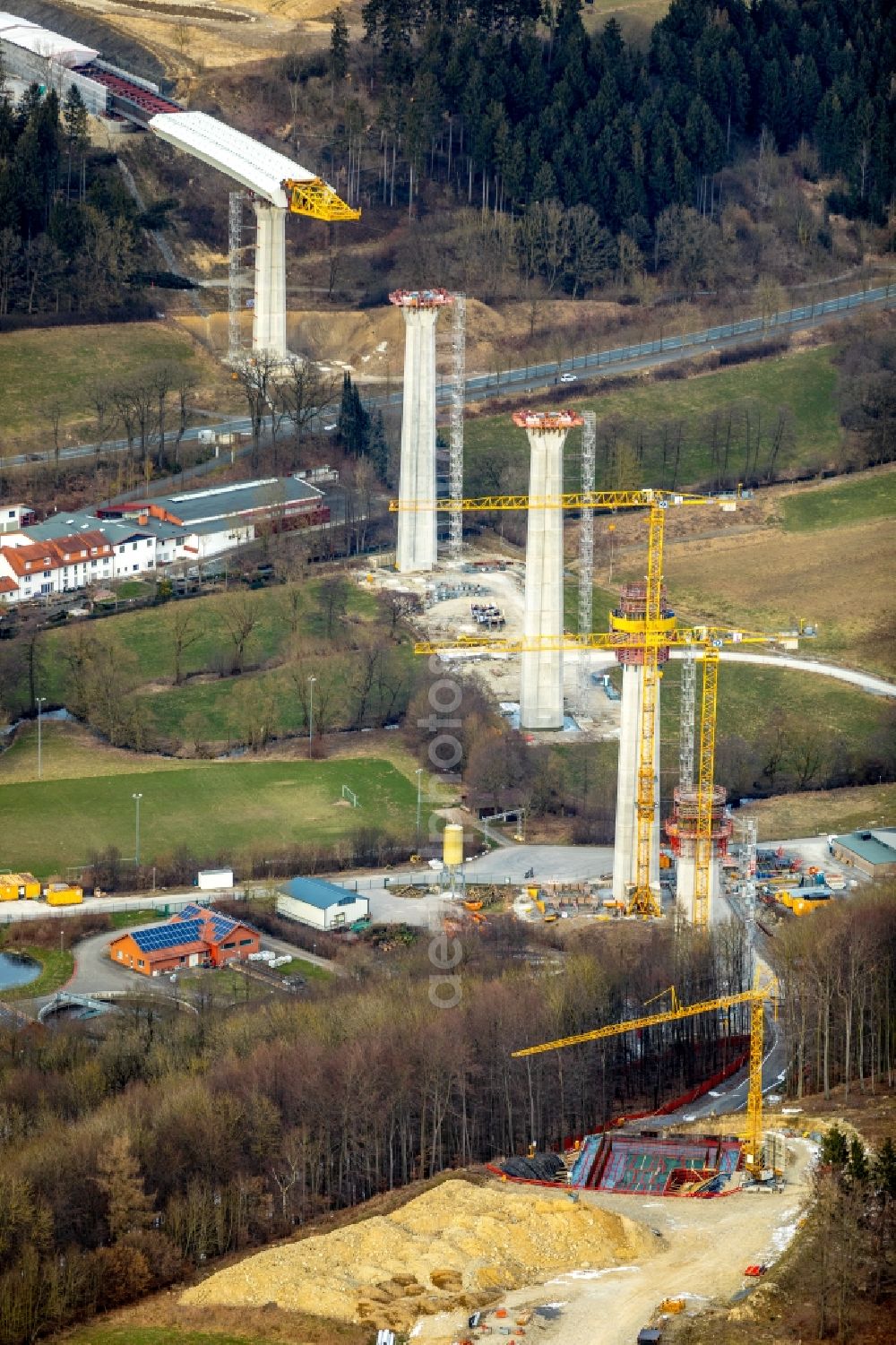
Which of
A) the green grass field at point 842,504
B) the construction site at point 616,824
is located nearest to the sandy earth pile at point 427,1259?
the construction site at point 616,824

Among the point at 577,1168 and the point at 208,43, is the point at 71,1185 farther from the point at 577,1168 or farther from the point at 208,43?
the point at 208,43

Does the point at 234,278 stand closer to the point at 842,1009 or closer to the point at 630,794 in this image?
the point at 630,794

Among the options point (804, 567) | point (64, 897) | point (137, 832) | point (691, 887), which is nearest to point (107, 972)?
point (64, 897)

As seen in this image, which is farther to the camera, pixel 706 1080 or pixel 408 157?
pixel 408 157

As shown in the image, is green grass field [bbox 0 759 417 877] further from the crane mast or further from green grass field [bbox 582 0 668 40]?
green grass field [bbox 582 0 668 40]

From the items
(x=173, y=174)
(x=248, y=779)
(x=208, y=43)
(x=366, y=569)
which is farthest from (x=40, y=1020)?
(x=208, y=43)

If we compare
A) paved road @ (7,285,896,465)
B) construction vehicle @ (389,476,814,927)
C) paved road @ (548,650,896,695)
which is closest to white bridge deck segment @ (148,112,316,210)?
paved road @ (7,285,896,465)
